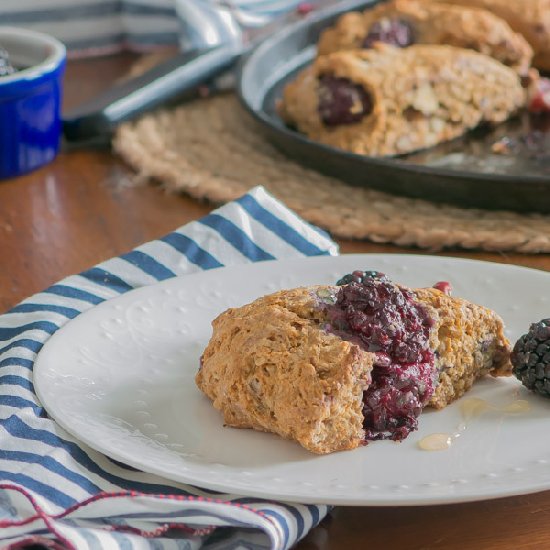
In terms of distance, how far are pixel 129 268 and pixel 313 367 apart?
1.55 feet

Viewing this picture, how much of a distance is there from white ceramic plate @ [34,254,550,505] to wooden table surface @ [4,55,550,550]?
49 millimetres

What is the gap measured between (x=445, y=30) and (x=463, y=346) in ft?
3.75

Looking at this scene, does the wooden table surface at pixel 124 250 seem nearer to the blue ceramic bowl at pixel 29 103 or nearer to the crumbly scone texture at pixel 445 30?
the blue ceramic bowl at pixel 29 103

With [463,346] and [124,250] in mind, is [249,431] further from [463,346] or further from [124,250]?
[124,250]

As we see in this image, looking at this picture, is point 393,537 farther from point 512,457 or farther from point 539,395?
point 539,395

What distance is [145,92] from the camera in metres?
2.17

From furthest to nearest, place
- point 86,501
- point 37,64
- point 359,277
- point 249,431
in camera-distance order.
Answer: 1. point 37,64
2. point 359,277
3. point 249,431
4. point 86,501

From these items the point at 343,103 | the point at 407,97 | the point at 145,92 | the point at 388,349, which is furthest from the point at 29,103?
the point at 388,349

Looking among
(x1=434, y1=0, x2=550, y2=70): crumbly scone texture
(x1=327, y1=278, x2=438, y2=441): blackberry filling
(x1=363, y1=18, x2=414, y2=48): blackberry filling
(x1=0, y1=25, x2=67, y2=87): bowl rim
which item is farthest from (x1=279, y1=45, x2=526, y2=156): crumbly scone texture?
(x1=327, y1=278, x2=438, y2=441): blackberry filling

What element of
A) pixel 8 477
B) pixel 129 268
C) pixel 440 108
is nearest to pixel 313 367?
pixel 8 477

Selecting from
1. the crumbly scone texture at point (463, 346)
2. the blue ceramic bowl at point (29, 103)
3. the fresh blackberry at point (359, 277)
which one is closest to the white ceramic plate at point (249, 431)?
the crumbly scone texture at point (463, 346)

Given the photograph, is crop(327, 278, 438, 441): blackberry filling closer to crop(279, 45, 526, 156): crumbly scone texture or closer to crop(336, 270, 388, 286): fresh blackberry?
crop(336, 270, 388, 286): fresh blackberry

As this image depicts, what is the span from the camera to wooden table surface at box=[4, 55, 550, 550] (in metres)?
1.01

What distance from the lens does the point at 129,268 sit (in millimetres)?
1465
